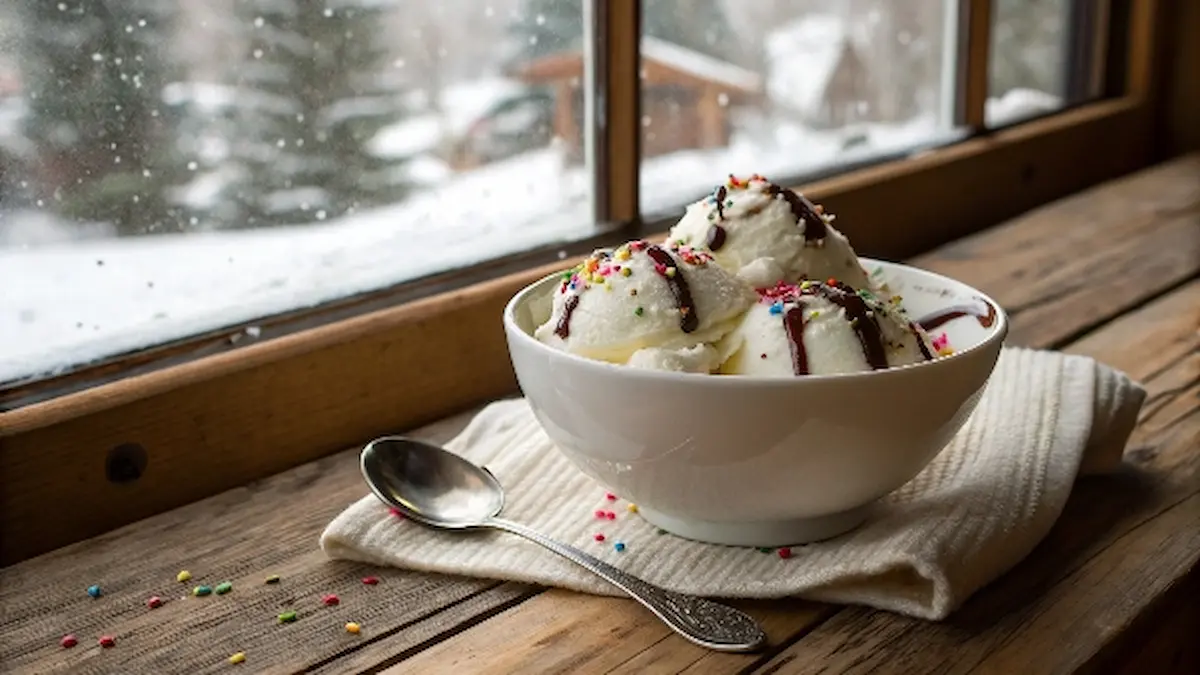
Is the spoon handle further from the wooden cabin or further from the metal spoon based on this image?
the wooden cabin

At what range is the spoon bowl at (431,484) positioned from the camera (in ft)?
2.83

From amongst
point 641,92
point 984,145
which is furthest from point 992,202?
point 641,92

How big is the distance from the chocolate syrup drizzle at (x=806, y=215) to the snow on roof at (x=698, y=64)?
1.64ft

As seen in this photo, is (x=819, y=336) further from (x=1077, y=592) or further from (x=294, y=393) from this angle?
(x=294, y=393)

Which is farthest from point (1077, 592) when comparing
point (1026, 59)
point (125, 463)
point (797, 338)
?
point (1026, 59)

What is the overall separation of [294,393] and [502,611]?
31 centimetres

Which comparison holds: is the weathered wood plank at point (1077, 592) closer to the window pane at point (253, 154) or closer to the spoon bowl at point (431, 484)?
the spoon bowl at point (431, 484)

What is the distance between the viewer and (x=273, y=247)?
1.06m

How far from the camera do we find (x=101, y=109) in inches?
36.3

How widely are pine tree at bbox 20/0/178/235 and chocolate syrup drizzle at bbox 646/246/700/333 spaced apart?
1.24ft

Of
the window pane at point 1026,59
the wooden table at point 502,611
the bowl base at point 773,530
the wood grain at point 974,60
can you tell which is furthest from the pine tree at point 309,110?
the window pane at point 1026,59

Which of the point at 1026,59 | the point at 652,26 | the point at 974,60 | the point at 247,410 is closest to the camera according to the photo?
the point at 247,410

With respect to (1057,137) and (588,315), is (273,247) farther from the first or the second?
(1057,137)

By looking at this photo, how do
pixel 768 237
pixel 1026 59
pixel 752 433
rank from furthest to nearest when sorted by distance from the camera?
pixel 1026 59 < pixel 768 237 < pixel 752 433
